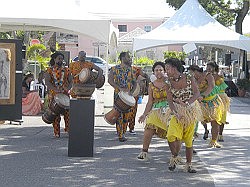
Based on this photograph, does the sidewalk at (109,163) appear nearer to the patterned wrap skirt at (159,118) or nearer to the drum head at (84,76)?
the patterned wrap skirt at (159,118)

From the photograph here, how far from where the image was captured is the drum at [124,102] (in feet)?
37.7

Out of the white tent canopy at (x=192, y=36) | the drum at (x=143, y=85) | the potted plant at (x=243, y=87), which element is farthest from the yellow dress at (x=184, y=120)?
the potted plant at (x=243, y=87)

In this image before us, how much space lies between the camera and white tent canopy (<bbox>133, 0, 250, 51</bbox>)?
14679 millimetres

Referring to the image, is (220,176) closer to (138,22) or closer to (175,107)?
(175,107)

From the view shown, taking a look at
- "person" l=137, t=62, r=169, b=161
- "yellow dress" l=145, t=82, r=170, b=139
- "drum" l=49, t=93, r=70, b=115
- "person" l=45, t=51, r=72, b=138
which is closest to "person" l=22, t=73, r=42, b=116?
"person" l=45, t=51, r=72, b=138

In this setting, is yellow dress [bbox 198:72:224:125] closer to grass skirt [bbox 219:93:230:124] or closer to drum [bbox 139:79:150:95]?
grass skirt [bbox 219:93:230:124]

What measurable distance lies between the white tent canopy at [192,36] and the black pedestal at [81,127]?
17.9 feet

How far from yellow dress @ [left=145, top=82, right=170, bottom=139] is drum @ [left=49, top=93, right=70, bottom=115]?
3.08 metres

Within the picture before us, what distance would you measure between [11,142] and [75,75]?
1869mm

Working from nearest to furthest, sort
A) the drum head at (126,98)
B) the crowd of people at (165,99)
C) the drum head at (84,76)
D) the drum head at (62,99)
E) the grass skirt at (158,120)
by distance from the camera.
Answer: the crowd of people at (165,99) → the grass skirt at (158,120) → the drum head at (84,76) → the drum head at (126,98) → the drum head at (62,99)

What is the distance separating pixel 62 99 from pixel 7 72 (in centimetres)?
148

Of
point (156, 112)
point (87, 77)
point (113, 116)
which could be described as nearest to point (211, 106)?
point (113, 116)

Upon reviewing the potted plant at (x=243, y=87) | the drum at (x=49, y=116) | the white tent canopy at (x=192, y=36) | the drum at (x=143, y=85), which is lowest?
the potted plant at (x=243, y=87)

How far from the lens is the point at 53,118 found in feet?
39.0
